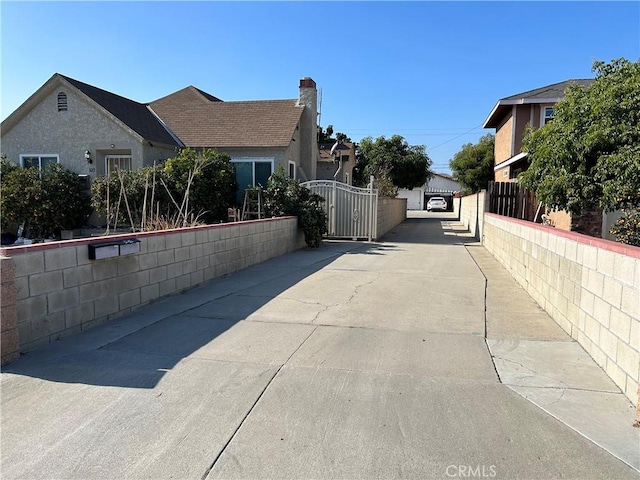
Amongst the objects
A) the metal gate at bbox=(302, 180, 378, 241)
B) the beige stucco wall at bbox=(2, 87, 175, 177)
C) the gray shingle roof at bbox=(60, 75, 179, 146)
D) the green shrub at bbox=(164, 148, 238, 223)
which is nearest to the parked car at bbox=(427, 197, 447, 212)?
the metal gate at bbox=(302, 180, 378, 241)

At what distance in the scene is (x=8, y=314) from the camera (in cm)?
430

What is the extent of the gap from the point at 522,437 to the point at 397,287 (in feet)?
17.1

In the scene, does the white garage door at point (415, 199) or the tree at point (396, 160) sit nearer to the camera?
the tree at point (396, 160)

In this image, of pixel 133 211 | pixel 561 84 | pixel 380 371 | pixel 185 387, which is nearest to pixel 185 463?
pixel 185 387

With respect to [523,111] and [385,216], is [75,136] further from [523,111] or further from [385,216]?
[523,111]

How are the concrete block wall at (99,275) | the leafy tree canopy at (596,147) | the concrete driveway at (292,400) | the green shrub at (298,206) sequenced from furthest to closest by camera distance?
the green shrub at (298,206) → the leafy tree canopy at (596,147) → the concrete block wall at (99,275) → the concrete driveway at (292,400)

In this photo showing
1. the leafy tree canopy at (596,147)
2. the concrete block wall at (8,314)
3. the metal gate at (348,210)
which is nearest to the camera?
the concrete block wall at (8,314)

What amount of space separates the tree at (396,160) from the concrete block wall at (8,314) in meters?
35.1

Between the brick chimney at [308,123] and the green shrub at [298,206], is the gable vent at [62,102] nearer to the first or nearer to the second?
the green shrub at [298,206]

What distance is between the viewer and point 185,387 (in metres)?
3.94

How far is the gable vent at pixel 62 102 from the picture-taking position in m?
17.5

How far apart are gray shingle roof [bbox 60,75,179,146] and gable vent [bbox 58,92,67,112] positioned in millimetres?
652

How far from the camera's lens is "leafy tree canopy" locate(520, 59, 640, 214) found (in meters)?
6.82

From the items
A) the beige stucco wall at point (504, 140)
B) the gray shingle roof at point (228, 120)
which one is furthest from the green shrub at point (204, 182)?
the beige stucco wall at point (504, 140)
